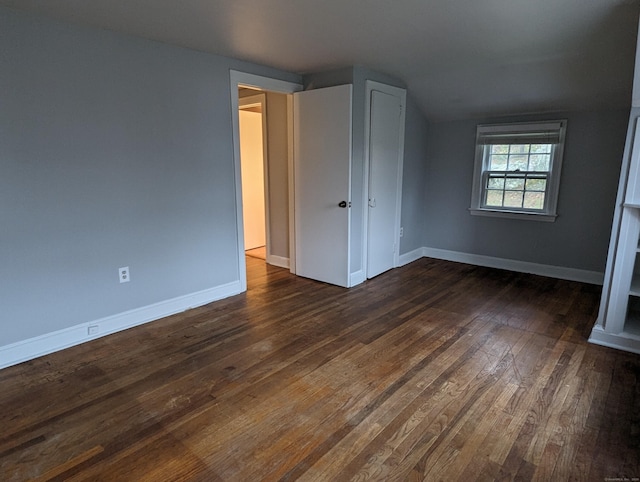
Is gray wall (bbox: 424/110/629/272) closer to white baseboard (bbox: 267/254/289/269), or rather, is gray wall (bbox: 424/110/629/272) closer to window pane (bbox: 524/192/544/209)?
window pane (bbox: 524/192/544/209)

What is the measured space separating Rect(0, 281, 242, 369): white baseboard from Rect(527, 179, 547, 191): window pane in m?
3.64

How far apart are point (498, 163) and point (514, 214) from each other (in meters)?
0.67

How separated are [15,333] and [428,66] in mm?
4048

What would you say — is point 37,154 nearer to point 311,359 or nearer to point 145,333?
point 145,333

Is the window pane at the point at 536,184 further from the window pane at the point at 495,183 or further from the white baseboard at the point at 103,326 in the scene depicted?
the white baseboard at the point at 103,326

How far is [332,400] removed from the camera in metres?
2.13

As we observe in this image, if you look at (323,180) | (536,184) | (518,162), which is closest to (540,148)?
(518,162)

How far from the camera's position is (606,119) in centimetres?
392

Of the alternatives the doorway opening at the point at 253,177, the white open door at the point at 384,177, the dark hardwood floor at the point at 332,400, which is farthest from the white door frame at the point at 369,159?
the doorway opening at the point at 253,177

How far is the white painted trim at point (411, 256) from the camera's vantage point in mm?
4934

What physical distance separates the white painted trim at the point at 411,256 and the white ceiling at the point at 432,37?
2.08 meters

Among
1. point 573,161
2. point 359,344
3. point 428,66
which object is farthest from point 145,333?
point 573,161

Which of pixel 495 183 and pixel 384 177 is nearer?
pixel 384 177

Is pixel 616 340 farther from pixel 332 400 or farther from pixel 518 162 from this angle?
pixel 518 162
